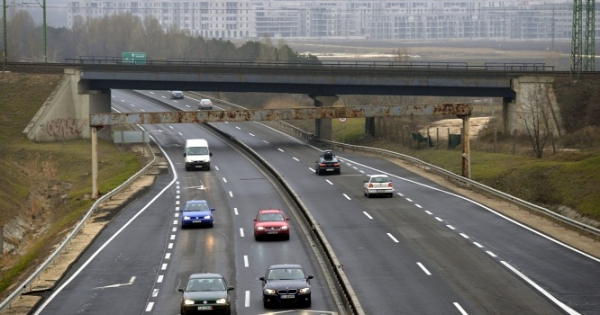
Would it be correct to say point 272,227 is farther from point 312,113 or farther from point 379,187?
point 312,113

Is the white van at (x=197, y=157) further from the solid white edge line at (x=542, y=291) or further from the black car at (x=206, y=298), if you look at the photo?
the black car at (x=206, y=298)

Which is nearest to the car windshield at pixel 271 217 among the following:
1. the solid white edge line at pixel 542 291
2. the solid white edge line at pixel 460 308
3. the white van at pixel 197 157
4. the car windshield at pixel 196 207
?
the car windshield at pixel 196 207

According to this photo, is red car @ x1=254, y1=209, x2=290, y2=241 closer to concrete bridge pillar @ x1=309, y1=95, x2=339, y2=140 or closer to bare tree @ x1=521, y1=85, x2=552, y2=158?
bare tree @ x1=521, y1=85, x2=552, y2=158

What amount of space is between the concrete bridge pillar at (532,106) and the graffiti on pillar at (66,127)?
137 ft

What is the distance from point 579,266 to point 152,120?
38214 mm

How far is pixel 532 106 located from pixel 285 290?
68355 millimetres

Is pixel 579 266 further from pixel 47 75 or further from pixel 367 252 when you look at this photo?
pixel 47 75

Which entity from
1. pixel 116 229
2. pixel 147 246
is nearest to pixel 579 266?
pixel 147 246

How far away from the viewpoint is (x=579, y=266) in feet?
138

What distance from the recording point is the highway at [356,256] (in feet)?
120

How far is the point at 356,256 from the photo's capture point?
45.0 metres

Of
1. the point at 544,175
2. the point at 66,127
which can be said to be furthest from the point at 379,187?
the point at 66,127

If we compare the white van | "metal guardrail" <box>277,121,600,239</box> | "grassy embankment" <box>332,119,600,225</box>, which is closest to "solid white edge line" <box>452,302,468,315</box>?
"metal guardrail" <box>277,121,600,239</box>

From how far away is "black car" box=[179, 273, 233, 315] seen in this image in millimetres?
33719
